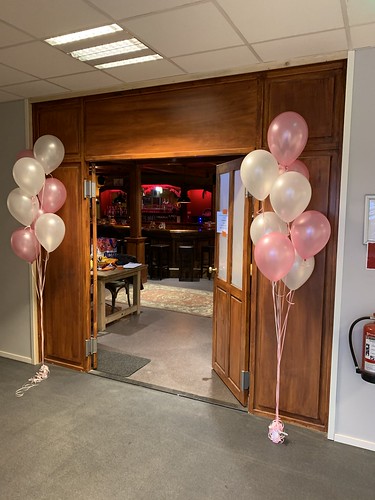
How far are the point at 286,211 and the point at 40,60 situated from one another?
2.16 meters

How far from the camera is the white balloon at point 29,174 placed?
3.35 m

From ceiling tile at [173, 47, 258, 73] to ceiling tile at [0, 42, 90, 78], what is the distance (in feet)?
2.66

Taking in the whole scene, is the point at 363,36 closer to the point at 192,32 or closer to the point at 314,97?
the point at 314,97

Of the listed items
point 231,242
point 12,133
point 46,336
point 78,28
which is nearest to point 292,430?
point 231,242

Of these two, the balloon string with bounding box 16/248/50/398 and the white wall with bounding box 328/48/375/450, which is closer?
the white wall with bounding box 328/48/375/450

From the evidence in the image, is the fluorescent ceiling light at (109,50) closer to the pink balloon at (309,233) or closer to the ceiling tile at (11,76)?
the ceiling tile at (11,76)

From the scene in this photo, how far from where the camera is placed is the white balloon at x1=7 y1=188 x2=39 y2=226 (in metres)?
3.43

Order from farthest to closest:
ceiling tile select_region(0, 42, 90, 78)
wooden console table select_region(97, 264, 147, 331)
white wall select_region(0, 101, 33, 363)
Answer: wooden console table select_region(97, 264, 147, 331), white wall select_region(0, 101, 33, 363), ceiling tile select_region(0, 42, 90, 78)

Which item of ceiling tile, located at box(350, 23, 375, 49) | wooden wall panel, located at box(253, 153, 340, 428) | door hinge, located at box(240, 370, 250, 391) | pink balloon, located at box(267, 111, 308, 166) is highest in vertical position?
ceiling tile, located at box(350, 23, 375, 49)

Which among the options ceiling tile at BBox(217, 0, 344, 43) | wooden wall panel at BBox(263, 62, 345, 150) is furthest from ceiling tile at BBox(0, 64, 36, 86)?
wooden wall panel at BBox(263, 62, 345, 150)

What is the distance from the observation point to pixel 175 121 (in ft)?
11.0

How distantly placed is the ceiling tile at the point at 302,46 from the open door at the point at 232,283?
91 cm

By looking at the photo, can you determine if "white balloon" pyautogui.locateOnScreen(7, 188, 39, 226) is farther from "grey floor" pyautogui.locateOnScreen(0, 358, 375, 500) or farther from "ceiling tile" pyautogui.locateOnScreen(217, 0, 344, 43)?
"ceiling tile" pyautogui.locateOnScreen(217, 0, 344, 43)

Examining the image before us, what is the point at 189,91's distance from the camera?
3.28 metres
